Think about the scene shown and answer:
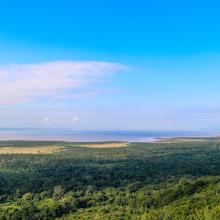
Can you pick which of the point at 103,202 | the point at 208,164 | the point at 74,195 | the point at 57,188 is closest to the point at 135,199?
the point at 103,202

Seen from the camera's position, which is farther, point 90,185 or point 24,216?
point 90,185

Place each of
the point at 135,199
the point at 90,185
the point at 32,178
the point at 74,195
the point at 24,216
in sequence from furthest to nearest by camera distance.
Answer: the point at 32,178 → the point at 90,185 → the point at 74,195 → the point at 135,199 → the point at 24,216

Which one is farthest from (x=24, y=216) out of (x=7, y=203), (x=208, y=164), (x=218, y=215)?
(x=208, y=164)

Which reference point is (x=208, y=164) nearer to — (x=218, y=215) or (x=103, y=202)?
(x=103, y=202)

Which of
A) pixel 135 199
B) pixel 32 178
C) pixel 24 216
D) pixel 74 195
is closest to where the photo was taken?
pixel 24 216

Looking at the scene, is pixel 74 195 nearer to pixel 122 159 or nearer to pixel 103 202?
pixel 103 202

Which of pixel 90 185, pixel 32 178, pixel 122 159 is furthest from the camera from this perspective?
pixel 122 159
